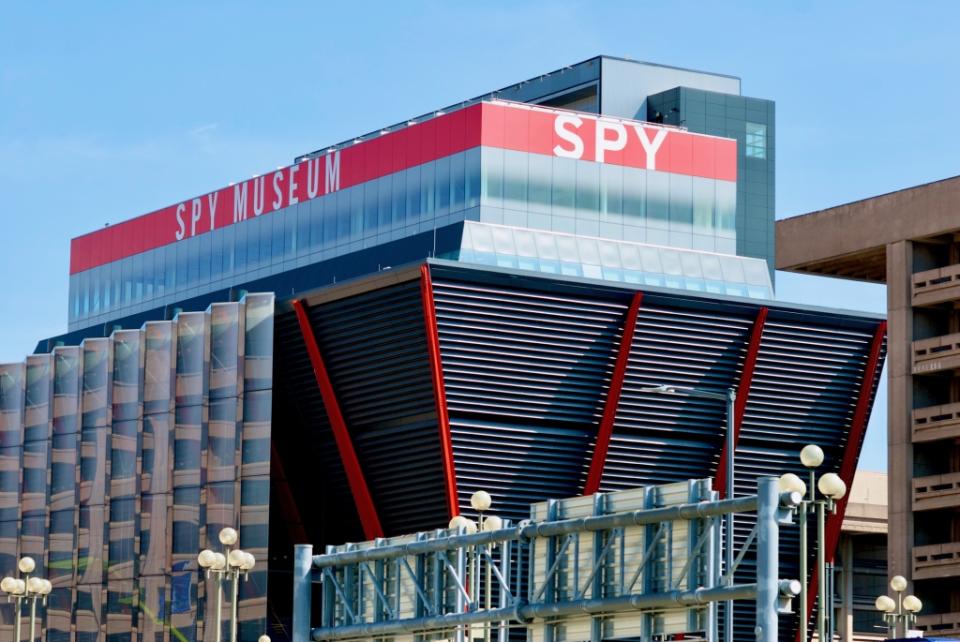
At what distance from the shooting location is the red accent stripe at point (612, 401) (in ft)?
315

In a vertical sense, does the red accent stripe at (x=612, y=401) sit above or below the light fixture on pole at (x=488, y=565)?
above

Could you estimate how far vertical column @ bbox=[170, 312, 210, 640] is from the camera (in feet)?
355

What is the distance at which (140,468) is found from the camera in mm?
113000

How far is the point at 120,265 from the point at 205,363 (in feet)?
65.4

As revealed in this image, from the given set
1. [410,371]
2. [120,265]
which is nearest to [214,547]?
[410,371]

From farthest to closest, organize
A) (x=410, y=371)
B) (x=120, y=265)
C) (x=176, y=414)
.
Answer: (x=120, y=265), (x=176, y=414), (x=410, y=371)

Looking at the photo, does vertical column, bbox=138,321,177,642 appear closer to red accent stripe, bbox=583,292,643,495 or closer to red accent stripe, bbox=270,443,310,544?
red accent stripe, bbox=270,443,310,544

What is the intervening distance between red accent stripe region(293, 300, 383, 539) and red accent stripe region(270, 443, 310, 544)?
6901 mm

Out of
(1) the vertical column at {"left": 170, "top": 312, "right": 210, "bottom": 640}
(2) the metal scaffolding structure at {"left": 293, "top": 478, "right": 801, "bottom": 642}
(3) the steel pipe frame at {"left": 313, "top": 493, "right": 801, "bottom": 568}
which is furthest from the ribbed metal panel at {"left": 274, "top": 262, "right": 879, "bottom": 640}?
(2) the metal scaffolding structure at {"left": 293, "top": 478, "right": 801, "bottom": 642}

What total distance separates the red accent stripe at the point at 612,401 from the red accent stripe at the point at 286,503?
1765 cm

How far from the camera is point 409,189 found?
332ft

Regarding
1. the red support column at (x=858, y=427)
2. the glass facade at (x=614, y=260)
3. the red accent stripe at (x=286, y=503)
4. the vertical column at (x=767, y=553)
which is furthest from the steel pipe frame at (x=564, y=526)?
the red accent stripe at (x=286, y=503)

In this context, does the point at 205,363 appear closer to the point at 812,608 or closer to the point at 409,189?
the point at 409,189

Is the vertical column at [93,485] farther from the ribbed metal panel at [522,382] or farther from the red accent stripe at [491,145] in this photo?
the ribbed metal panel at [522,382]
